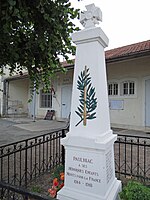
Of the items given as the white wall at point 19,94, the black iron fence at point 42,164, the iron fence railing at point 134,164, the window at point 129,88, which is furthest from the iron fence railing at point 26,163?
the white wall at point 19,94

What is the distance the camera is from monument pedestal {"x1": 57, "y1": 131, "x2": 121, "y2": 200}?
7.58 feet

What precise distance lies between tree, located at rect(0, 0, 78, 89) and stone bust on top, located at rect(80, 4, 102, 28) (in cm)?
52

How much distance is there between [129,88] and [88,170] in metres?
8.26

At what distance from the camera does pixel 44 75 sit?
4824 millimetres

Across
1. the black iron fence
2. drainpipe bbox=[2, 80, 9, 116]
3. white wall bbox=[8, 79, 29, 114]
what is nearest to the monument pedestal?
the black iron fence

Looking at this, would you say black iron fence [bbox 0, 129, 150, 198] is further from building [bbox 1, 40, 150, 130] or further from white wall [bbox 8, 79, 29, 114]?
white wall [bbox 8, 79, 29, 114]

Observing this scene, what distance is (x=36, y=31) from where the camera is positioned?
3348 millimetres

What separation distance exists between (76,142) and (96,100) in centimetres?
60

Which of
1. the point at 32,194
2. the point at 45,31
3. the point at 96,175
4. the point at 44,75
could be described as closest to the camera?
the point at 32,194

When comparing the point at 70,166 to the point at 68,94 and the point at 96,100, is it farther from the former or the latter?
the point at 68,94

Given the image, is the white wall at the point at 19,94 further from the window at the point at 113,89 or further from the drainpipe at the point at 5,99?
the window at the point at 113,89

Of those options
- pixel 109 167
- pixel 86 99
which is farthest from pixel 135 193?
pixel 86 99

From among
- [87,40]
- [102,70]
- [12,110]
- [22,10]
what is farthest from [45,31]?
[12,110]

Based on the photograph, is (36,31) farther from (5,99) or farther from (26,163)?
(5,99)
